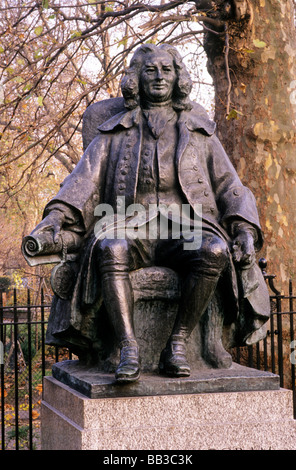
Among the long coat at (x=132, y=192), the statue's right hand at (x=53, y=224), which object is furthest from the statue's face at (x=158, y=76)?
the statue's right hand at (x=53, y=224)

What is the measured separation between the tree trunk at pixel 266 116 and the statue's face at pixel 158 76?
2.95m

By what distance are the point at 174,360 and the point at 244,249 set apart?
2.71ft

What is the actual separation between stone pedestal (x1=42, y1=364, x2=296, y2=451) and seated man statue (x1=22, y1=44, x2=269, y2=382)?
0.19 m

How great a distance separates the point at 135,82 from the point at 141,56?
196mm

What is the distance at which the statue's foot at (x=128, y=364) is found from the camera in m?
3.56

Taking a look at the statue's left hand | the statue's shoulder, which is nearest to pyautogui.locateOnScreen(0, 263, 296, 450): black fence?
the statue's shoulder

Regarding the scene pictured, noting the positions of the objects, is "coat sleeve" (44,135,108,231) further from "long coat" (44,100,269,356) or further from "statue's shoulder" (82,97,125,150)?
"statue's shoulder" (82,97,125,150)

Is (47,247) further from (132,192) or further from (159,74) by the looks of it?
(159,74)

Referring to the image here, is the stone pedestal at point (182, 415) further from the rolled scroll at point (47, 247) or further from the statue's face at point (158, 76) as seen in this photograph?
the statue's face at point (158, 76)

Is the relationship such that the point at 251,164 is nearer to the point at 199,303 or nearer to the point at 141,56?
the point at 141,56
